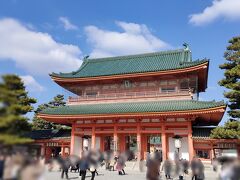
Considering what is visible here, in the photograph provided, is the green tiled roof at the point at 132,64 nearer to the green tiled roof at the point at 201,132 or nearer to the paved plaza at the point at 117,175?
the green tiled roof at the point at 201,132

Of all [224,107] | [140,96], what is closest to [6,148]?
[224,107]

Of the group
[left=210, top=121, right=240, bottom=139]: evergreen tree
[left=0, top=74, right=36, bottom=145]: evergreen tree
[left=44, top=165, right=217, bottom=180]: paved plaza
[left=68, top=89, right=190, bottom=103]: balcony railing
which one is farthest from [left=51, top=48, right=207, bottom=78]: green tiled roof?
[left=0, top=74, right=36, bottom=145]: evergreen tree

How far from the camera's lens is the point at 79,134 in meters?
30.0

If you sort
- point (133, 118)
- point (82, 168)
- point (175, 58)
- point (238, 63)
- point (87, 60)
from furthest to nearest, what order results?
point (87, 60) < point (175, 58) < point (133, 118) < point (238, 63) < point (82, 168)

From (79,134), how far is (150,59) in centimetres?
1322

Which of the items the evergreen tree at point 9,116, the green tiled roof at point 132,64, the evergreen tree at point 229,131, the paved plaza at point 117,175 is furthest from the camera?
the green tiled roof at point 132,64

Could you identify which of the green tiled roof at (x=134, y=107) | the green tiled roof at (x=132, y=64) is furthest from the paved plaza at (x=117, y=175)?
the green tiled roof at (x=132, y=64)

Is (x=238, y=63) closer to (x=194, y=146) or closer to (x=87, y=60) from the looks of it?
(x=194, y=146)

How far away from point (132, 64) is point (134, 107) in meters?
8.71

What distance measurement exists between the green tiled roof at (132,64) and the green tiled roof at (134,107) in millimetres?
3988

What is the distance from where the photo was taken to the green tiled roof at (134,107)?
24.6 metres

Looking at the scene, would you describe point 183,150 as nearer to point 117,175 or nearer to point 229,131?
point 229,131

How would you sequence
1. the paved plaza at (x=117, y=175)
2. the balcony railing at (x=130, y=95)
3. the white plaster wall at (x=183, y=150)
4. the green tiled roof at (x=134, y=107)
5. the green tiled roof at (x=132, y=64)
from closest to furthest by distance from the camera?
1. the paved plaza at (x=117, y=175)
2. the green tiled roof at (x=134, y=107)
3. the white plaster wall at (x=183, y=150)
4. the balcony railing at (x=130, y=95)
5. the green tiled roof at (x=132, y=64)

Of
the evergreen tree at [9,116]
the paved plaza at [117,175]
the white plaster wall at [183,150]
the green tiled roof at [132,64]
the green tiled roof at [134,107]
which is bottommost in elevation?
the paved plaza at [117,175]
